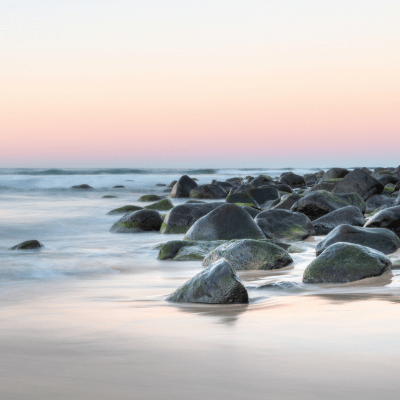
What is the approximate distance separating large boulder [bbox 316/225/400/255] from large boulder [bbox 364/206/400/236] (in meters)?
0.92

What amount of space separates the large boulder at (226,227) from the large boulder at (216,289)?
2.94 metres

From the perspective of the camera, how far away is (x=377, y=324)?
2.17 meters

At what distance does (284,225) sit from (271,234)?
24 cm

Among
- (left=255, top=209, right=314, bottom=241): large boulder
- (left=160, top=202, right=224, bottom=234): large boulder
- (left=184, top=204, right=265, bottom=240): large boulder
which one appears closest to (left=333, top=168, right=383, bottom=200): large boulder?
(left=160, top=202, right=224, bottom=234): large boulder

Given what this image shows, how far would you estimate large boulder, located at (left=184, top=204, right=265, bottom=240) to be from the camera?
6098mm

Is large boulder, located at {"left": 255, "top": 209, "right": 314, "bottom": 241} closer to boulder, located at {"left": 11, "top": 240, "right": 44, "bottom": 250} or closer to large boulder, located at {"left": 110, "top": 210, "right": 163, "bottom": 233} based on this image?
large boulder, located at {"left": 110, "top": 210, "right": 163, "bottom": 233}

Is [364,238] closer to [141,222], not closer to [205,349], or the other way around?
[205,349]

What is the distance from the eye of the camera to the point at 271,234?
21.6 feet

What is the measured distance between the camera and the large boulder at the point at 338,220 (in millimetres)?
7070

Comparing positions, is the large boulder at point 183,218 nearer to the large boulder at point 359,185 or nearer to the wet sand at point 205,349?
the large boulder at point 359,185

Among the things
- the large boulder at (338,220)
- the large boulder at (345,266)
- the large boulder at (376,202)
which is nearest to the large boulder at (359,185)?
the large boulder at (376,202)

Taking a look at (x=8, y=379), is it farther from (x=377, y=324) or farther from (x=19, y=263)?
(x=19, y=263)

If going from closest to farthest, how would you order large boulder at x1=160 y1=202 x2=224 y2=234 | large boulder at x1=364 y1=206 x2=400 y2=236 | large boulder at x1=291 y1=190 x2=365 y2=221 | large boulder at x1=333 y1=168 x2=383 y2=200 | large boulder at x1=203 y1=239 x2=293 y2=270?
large boulder at x1=203 y1=239 x2=293 y2=270 → large boulder at x1=364 y1=206 x2=400 y2=236 → large boulder at x1=160 y1=202 x2=224 y2=234 → large boulder at x1=291 y1=190 x2=365 y2=221 → large boulder at x1=333 y1=168 x2=383 y2=200

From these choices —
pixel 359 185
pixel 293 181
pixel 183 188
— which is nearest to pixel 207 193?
pixel 183 188
